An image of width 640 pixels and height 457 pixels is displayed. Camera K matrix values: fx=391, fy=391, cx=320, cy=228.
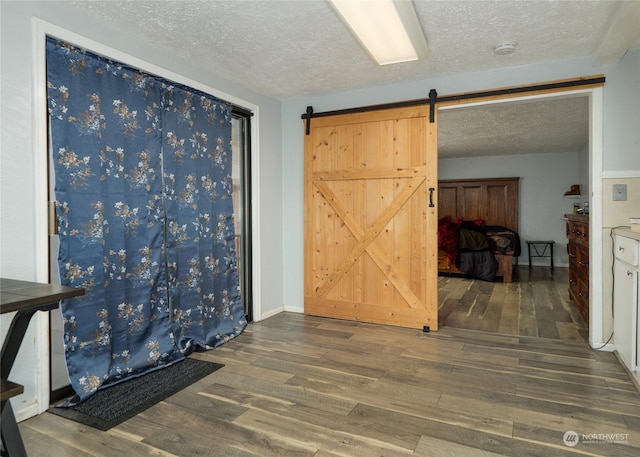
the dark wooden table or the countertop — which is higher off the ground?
the countertop

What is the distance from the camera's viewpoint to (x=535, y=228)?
8156 millimetres

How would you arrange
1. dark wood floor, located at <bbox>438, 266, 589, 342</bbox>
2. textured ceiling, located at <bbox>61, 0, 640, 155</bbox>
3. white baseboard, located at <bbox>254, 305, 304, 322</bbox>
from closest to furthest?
textured ceiling, located at <bbox>61, 0, 640, 155</bbox>
dark wood floor, located at <bbox>438, 266, 589, 342</bbox>
white baseboard, located at <bbox>254, 305, 304, 322</bbox>

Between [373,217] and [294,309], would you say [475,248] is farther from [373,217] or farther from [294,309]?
[294,309]

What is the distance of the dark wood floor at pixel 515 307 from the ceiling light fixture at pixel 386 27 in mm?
2514

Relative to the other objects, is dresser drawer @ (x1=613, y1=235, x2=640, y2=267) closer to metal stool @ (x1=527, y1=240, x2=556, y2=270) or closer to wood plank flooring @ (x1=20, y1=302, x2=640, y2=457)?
wood plank flooring @ (x1=20, y1=302, x2=640, y2=457)

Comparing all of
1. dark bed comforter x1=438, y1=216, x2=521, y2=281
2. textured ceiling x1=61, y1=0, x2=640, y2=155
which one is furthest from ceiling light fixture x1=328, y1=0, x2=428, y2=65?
dark bed comforter x1=438, y1=216, x2=521, y2=281

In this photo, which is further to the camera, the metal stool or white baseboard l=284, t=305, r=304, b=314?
the metal stool

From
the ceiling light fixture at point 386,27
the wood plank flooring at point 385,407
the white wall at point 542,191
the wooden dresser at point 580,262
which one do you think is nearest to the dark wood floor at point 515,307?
the wooden dresser at point 580,262

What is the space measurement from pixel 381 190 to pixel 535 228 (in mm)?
5798

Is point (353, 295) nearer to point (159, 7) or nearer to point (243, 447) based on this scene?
point (243, 447)

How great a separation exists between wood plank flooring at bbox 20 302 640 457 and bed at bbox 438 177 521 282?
312cm

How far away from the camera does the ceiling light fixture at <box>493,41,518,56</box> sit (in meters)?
2.88

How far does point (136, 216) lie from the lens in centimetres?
271

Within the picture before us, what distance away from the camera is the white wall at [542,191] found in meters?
7.94
